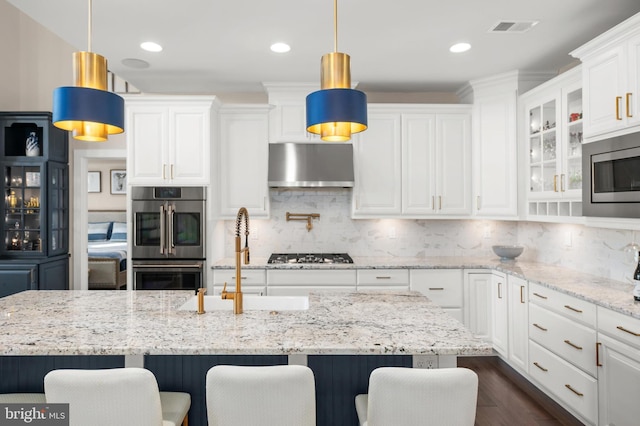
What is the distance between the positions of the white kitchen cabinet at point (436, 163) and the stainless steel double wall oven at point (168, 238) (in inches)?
80.9

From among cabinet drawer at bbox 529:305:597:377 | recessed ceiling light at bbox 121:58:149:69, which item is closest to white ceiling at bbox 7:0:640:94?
recessed ceiling light at bbox 121:58:149:69

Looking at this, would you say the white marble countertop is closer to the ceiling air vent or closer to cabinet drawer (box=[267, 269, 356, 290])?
cabinet drawer (box=[267, 269, 356, 290])

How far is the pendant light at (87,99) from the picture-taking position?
1711mm

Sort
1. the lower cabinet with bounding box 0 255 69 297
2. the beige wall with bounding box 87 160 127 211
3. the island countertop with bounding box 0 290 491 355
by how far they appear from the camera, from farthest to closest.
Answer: the beige wall with bounding box 87 160 127 211, the lower cabinet with bounding box 0 255 69 297, the island countertop with bounding box 0 290 491 355

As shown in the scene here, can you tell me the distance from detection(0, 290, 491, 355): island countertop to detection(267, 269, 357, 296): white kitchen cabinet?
152 cm

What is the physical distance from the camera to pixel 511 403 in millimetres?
3045

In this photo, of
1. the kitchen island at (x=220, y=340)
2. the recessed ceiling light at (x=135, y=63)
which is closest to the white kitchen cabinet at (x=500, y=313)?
the kitchen island at (x=220, y=340)

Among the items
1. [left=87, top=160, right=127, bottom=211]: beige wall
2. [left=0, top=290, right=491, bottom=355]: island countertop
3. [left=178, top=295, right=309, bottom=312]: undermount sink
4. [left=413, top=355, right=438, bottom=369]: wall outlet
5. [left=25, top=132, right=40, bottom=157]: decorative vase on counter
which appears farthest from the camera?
[left=87, top=160, right=127, bottom=211]: beige wall

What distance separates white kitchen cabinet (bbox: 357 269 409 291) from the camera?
12.7 feet

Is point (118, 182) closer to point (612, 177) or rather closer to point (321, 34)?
point (321, 34)

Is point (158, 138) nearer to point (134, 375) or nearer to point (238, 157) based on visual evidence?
point (238, 157)

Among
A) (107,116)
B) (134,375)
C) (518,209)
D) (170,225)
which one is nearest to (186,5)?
(107,116)

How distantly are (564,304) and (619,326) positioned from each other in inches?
19.5

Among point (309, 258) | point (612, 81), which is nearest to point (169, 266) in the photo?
point (309, 258)
